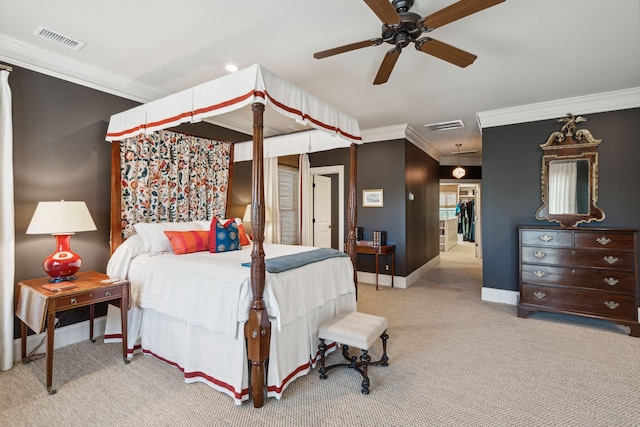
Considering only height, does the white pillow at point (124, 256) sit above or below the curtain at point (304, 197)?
below

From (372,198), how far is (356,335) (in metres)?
3.60

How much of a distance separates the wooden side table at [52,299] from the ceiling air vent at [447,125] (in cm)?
481

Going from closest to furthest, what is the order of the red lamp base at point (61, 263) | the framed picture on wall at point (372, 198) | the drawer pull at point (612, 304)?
the red lamp base at point (61, 263)
the drawer pull at point (612, 304)
the framed picture on wall at point (372, 198)

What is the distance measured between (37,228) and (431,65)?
372 cm

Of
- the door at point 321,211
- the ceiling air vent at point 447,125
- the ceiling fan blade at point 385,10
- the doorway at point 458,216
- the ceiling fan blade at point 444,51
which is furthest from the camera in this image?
the doorway at point 458,216

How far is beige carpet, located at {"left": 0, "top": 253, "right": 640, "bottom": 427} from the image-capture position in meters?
2.03

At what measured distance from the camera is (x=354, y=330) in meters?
2.40

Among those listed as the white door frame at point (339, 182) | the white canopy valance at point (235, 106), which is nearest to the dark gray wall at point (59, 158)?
the white canopy valance at point (235, 106)

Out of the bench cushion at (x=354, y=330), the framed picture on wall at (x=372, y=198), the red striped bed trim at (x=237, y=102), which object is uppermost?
the red striped bed trim at (x=237, y=102)

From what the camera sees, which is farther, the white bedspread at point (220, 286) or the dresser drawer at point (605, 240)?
the dresser drawer at point (605, 240)

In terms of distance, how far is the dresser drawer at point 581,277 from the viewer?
136 inches

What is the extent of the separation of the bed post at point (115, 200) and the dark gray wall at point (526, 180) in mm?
4745

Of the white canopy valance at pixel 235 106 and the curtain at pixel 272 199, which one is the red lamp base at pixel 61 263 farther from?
the curtain at pixel 272 199

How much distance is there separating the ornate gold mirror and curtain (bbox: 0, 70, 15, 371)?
579 cm
